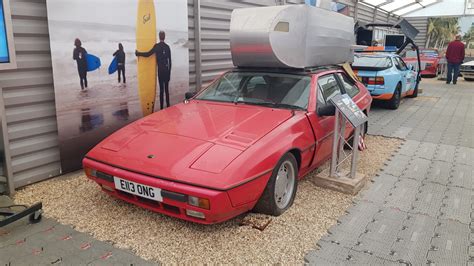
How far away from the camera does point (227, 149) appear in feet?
10.8

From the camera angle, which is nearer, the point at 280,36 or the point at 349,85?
the point at 280,36

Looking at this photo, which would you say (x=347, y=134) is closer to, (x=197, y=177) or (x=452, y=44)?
(x=197, y=177)

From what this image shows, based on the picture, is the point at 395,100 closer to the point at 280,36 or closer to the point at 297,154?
the point at 280,36

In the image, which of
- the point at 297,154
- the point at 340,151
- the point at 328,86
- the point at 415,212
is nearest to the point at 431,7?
the point at 328,86

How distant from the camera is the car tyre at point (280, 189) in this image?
3473 mm

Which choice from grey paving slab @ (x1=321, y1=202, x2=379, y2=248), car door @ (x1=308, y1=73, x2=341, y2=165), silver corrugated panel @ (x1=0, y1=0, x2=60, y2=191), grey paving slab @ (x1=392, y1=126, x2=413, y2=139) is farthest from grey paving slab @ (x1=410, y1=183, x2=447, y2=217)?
silver corrugated panel @ (x1=0, y1=0, x2=60, y2=191)

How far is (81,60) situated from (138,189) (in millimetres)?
2376

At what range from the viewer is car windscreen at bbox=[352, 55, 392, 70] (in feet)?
30.7

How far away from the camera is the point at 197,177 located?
3000 mm

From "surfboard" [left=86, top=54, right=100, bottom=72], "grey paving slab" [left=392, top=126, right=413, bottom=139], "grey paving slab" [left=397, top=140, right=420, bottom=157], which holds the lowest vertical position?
"grey paving slab" [left=397, top=140, right=420, bottom=157]

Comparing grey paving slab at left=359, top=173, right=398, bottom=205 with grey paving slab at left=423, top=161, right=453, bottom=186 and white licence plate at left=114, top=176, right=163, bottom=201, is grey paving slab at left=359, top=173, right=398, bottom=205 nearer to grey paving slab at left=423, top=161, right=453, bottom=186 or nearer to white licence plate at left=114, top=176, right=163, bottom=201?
grey paving slab at left=423, top=161, right=453, bottom=186

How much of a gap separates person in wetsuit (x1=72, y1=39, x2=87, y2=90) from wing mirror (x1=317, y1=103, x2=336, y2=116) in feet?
9.73

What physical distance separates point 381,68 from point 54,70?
746cm

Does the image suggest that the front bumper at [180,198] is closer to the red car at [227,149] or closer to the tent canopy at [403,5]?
the red car at [227,149]
